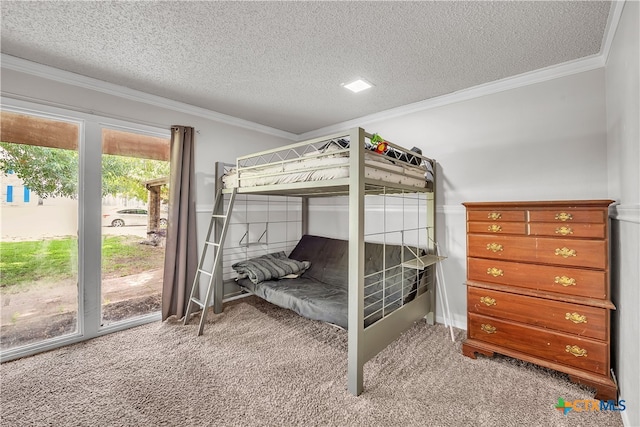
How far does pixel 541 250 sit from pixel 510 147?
1015mm

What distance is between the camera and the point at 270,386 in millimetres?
1869

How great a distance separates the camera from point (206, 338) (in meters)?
2.55

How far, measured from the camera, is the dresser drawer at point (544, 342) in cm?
174

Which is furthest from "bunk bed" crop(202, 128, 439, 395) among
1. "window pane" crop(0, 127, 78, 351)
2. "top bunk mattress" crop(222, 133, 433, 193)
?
"window pane" crop(0, 127, 78, 351)

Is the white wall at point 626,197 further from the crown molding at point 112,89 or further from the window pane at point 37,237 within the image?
the window pane at point 37,237

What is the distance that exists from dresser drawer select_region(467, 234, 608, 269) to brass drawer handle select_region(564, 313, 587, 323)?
320 millimetres

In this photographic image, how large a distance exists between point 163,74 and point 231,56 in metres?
0.72

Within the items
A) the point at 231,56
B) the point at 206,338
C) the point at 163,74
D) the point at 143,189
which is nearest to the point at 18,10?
the point at 163,74

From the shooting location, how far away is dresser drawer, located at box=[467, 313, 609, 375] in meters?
1.74

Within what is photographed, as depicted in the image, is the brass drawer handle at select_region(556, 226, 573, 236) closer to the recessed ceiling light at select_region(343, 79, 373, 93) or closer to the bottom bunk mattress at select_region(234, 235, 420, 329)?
the bottom bunk mattress at select_region(234, 235, 420, 329)

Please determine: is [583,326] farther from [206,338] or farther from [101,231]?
[101,231]

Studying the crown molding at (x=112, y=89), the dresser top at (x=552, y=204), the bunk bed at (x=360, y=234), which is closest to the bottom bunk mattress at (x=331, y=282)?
the bunk bed at (x=360, y=234)

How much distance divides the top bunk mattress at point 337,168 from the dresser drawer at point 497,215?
0.53 meters

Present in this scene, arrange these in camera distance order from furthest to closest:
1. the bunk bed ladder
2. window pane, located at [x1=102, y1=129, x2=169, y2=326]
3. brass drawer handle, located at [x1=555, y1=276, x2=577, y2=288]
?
the bunk bed ladder
window pane, located at [x1=102, y1=129, x2=169, y2=326]
brass drawer handle, located at [x1=555, y1=276, x2=577, y2=288]
